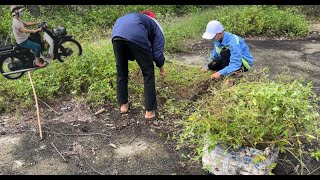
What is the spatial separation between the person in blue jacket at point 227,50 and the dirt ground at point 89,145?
3.34ft

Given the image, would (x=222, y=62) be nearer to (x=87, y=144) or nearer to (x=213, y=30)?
(x=213, y=30)

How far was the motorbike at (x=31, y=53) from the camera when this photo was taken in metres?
4.98

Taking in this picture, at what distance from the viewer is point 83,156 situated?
411cm

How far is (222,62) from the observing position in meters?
5.06

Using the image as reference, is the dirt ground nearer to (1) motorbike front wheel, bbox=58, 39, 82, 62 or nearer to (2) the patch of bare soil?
(2) the patch of bare soil

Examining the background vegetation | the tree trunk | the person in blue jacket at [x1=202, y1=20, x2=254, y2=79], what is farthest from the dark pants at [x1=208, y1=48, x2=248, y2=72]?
the tree trunk

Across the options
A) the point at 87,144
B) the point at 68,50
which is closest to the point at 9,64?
the point at 68,50

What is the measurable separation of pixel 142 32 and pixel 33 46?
1540 mm

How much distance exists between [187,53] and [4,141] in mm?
3962

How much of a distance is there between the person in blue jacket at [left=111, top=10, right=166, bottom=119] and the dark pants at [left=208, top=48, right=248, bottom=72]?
85 cm

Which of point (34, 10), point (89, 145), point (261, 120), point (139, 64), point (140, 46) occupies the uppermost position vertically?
point (140, 46)

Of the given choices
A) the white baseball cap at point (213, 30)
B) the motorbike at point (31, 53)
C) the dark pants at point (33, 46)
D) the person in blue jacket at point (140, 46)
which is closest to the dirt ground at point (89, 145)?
the person in blue jacket at point (140, 46)
